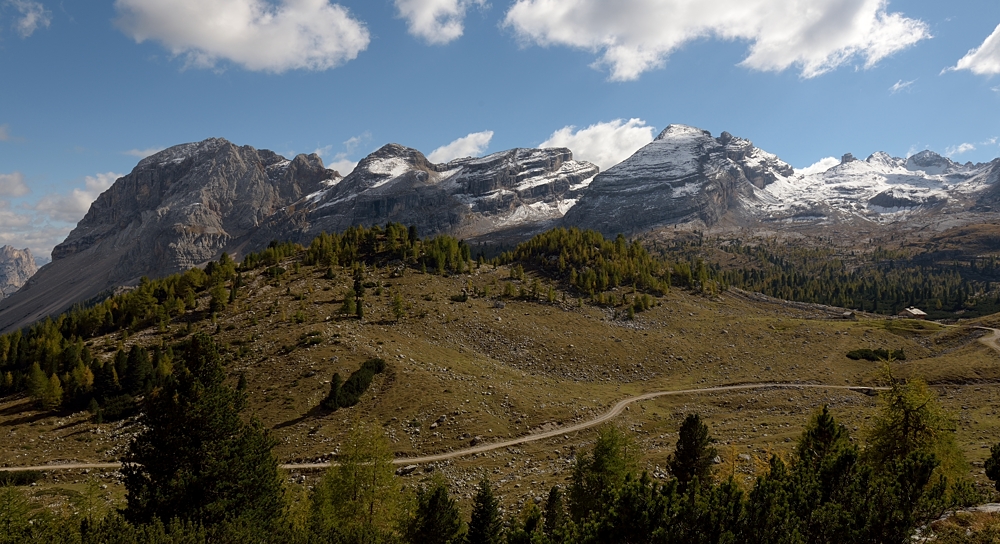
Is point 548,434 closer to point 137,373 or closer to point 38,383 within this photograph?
point 137,373

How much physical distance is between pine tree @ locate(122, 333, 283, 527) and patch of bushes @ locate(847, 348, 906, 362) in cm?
10107

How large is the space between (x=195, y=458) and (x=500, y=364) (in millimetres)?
59611

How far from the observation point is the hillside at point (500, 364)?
184 ft

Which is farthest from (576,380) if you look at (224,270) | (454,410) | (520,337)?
(224,270)

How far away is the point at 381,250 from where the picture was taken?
13325 centimetres

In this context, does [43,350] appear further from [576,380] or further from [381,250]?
[576,380]

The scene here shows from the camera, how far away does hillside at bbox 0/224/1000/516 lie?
56.1 metres

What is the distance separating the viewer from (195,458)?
86.2ft

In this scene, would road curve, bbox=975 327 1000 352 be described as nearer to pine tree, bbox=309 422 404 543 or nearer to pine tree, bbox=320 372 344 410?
pine tree, bbox=309 422 404 543

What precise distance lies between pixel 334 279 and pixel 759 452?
8783 centimetres

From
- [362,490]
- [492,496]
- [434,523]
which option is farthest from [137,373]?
[492,496]

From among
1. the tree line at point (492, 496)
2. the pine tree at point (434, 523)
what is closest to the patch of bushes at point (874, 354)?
the tree line at point (492, 496)

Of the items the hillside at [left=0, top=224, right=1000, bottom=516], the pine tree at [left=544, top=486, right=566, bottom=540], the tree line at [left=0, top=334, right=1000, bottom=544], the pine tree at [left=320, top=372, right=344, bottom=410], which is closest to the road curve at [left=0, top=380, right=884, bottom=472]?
the hillside at [left=0, top=224, right=1000, bottom=516]

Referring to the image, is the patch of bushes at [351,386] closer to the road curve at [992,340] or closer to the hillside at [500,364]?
the hillside at [500,364]
